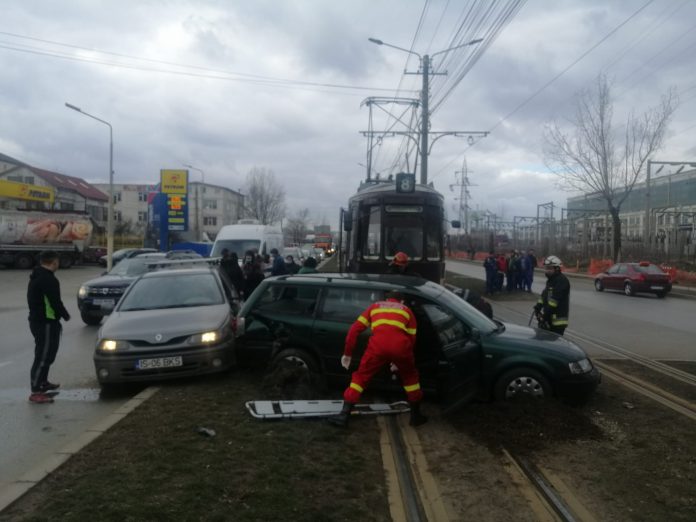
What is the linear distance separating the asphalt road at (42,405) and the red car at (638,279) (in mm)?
21172

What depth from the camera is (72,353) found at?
10.4m

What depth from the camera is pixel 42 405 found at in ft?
23.1

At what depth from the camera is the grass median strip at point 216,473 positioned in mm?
3896

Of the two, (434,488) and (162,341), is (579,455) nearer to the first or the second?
(434,488)

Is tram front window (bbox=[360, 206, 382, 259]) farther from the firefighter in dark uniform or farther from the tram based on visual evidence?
the firefighter in dark uniform

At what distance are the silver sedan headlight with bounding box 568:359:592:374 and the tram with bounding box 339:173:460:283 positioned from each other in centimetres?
690

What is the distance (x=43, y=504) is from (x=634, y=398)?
6.20 m

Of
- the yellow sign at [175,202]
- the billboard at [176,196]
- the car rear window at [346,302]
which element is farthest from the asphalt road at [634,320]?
the yellow sign at [175,202]

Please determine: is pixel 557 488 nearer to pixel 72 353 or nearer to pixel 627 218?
pixel 72 353

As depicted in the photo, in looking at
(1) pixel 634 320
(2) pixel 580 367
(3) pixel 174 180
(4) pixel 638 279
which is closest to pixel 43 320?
(2) pixel 580 367

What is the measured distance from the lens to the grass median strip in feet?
12.8

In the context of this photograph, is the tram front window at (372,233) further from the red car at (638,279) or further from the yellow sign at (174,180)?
the yellow sign at (174,180)

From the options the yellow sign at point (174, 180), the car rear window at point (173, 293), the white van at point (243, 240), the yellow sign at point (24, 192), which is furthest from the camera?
the yellow sign at point (174, 180)

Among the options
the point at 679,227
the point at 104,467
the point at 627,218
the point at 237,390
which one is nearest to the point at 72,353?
the point at 237,390
